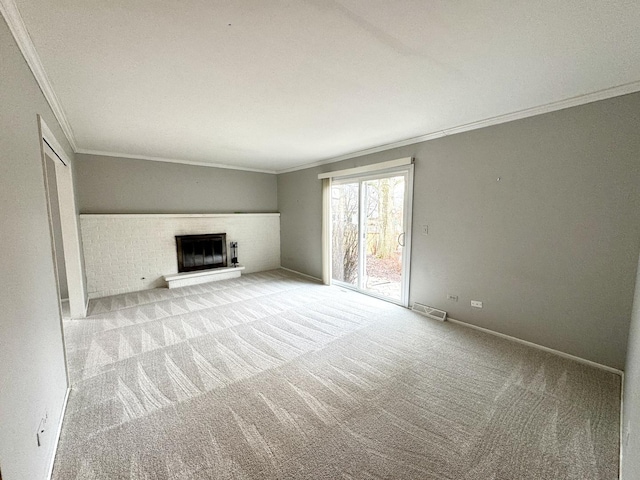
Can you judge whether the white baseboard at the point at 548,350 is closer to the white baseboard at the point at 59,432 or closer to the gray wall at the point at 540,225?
the gray wall at the point at 540,225

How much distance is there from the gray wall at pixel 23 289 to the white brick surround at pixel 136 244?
299cm

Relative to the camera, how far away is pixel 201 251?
528 cm

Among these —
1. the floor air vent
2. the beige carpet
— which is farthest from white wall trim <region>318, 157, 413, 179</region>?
the beige carpet

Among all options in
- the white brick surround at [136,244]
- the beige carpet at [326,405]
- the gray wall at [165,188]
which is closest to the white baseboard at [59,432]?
the beige carpet at [326,405]

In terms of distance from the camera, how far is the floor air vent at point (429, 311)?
340cm

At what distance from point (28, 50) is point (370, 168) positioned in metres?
3.62

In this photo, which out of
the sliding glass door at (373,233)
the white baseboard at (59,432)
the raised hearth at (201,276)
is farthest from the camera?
the raised hearth at (201,276)

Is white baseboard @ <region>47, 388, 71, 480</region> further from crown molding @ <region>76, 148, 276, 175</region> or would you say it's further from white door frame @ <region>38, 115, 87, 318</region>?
crown molding @ <region>76, 148, 276, 175</region>

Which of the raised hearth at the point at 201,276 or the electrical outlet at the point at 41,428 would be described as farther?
the raised hearth at the point at 201,276

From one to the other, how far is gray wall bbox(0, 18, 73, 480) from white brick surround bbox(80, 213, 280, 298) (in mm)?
2988

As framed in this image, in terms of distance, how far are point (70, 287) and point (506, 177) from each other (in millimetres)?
5597

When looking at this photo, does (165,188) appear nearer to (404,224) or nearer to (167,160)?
(167,160)

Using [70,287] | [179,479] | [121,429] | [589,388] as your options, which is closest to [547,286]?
[589,388]

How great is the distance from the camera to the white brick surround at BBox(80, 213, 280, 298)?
4.24m
